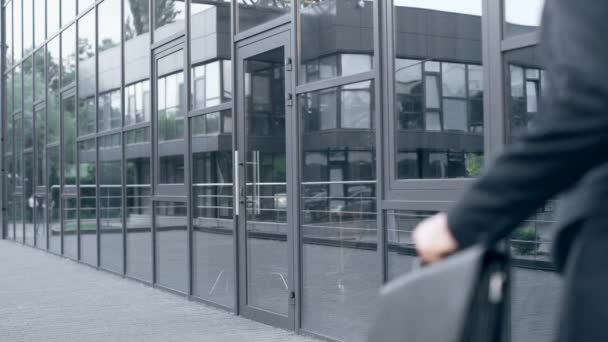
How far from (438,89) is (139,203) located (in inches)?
244

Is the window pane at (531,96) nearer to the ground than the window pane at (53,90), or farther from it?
nearer to the ground

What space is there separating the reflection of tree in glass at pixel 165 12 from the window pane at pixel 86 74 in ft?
8.96

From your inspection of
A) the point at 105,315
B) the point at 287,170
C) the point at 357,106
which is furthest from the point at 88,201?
the point at 357,106

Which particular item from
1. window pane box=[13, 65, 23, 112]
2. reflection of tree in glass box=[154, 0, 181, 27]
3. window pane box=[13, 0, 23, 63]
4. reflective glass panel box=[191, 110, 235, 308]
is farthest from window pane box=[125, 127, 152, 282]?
window pane box=[13, 0, 23, 63]

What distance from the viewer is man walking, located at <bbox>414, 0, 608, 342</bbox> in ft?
4.30

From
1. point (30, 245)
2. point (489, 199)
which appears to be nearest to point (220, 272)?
point (489, 199)

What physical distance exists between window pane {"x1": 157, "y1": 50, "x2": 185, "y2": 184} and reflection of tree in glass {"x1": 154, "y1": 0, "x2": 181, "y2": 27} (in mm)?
439

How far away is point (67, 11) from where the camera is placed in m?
13.9

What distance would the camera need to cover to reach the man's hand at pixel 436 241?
1.40 meters

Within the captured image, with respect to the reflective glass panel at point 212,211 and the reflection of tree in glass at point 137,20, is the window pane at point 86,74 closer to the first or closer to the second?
the reflection of tree in glass at point 137,20

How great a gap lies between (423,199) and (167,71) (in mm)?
5005

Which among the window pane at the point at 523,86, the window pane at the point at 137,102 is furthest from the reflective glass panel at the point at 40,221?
the window pane at the point at 523,86

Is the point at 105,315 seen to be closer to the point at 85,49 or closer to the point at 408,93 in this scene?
the point at 408,93

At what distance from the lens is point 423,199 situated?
529cm
